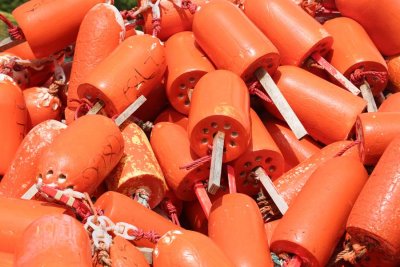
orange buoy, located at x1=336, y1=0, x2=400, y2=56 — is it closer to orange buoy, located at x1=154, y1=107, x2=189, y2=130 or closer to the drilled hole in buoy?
orange buoy, located at x1=154, y1=107, x2=189, y2=130

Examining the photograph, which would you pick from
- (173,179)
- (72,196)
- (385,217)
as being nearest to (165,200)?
(173,179)

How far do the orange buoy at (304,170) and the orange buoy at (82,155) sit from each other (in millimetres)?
475

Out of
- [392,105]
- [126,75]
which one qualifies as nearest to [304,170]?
[392,105]

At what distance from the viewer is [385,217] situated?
1.38m

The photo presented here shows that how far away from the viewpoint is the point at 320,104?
1891 millimetres

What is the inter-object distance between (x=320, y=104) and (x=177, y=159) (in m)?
0.48

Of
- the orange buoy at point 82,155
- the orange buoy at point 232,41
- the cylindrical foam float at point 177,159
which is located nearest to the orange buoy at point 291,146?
the orange buoy at point 232,41

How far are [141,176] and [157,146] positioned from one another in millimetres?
154

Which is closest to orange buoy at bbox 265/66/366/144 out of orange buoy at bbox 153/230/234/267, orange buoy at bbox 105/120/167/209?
orange buoy at bbox 105/120/167/209

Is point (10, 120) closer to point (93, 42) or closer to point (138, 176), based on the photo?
point (93, 42)

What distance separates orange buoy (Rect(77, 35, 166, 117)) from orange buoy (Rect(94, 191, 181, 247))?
0.33 meters

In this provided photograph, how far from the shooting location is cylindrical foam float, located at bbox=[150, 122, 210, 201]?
176 cm

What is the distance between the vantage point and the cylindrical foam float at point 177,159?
5.76 ft

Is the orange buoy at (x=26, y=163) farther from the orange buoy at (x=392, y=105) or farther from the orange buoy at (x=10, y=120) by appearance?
the orange buoy at (x=392, y=105)
